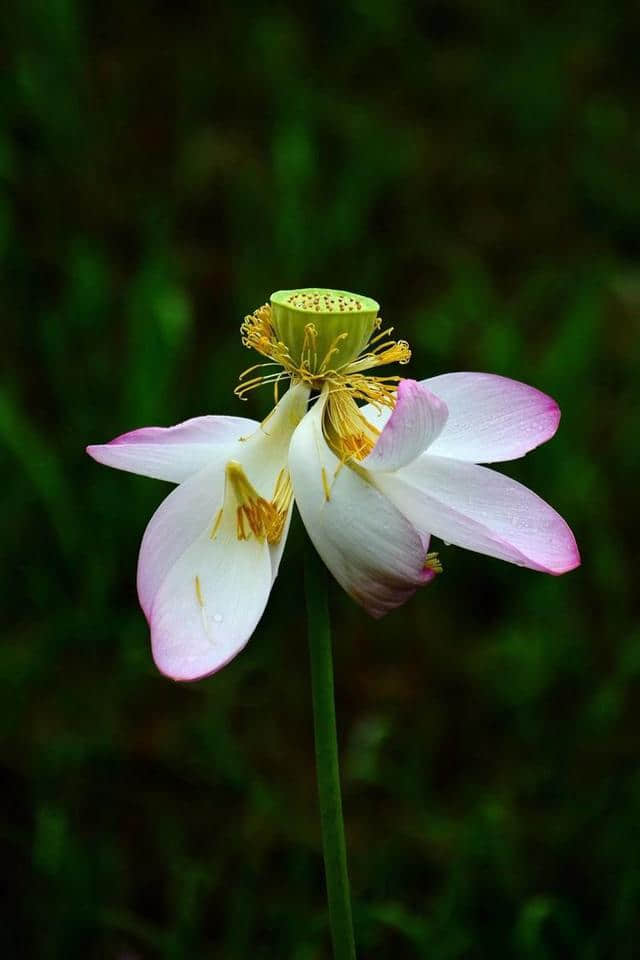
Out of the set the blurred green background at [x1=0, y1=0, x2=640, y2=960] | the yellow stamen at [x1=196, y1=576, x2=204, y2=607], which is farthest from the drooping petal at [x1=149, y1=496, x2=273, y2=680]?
the blurred green background at [x1=0, y1=0, x2=640, y2=960]

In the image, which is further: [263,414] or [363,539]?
[263,414]

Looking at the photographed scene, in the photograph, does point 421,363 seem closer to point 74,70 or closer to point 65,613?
point 65,613

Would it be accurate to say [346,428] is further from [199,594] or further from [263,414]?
[263,414]

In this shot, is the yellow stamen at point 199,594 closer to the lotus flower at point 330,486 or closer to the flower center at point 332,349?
the lotus flower at point 330,486

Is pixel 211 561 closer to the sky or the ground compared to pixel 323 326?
closer to the ground

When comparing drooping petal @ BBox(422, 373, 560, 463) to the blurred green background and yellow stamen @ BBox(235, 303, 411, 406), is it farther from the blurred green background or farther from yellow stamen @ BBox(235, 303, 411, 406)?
the blurred green background

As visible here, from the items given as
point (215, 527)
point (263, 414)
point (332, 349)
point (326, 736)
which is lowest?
point (263, 414)

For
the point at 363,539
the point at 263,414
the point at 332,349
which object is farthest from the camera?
the point at 263,414

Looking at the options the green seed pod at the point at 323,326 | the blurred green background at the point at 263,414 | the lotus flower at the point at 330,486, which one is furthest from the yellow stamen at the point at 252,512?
the blurred green background at the point at 263,414

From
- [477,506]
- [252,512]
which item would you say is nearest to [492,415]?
[477,506]
